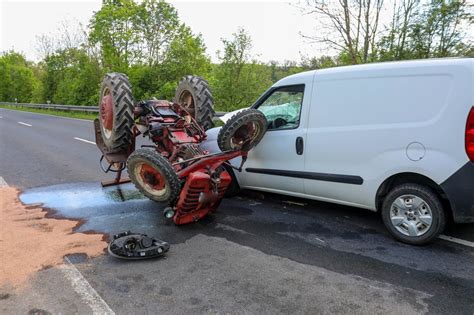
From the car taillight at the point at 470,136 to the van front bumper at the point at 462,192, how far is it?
10cm

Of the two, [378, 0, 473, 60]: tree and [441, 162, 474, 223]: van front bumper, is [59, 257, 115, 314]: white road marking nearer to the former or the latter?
[441, 162, 474, 223]: van front bumper

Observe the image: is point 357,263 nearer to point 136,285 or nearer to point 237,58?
point 136,285

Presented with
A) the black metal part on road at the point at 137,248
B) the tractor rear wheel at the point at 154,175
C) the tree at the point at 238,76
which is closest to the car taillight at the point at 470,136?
the tractor rear wheel at the point at 154,175

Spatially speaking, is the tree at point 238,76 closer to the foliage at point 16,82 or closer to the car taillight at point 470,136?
the car taillight at point 470,136

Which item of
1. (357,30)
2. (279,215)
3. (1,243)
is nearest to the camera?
(1,243)

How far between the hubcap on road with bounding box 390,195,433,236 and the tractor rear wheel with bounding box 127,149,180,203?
2.45 meters

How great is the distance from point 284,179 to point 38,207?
3.65m

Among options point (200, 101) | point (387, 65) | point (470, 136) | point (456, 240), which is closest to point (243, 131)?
point (200, 101)

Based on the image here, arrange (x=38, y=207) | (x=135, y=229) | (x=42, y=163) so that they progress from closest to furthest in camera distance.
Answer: (x=135, y=229) < (x=38, y=207) < (x=42, y=163)

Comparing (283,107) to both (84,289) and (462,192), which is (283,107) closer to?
(462,192)

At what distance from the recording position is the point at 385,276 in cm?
336

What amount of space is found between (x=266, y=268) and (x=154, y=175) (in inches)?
69.0

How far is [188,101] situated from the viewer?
269 inches

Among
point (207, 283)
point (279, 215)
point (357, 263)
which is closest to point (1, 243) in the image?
point (207, 283)
